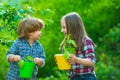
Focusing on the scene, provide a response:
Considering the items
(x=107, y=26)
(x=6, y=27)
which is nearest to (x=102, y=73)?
(x=107, y=26)

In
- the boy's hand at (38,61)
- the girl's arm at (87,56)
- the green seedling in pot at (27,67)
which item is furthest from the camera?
the girl's arm at (87,56)

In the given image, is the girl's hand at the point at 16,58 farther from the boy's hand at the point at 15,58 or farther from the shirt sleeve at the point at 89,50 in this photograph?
the shirt sleeve at the point at 89,50

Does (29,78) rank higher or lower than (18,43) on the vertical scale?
lower

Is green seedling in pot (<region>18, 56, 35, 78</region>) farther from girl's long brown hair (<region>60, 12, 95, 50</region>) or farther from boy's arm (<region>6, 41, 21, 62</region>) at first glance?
girl's long brown hair (<region>60, 12, 95, 50</region>)

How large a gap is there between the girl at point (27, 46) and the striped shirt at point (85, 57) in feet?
1.09

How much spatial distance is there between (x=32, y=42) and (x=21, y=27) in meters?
0.18

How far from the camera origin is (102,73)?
11234 millimetres

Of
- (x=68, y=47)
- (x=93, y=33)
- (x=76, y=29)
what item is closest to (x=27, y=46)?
(x=68, y=47)

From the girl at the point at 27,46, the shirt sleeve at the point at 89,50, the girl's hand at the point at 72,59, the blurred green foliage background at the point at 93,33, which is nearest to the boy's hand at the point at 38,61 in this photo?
the girl at the point at 27,46

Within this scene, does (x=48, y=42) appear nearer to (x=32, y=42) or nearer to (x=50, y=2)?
(x=50, y=2)

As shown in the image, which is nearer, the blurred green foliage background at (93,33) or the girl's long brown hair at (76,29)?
the girl's long brown hair at (76,29)

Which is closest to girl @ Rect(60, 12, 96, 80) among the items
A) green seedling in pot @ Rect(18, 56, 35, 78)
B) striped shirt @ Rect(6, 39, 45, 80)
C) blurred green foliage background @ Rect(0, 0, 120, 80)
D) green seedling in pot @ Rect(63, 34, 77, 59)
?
green seedling in pot @ Rect(63, 34, 77, 59)

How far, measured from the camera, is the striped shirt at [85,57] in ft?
16.8

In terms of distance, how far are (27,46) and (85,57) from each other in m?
0.57
